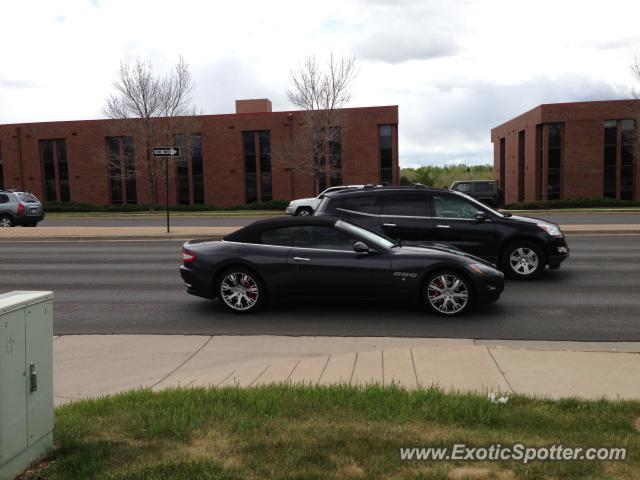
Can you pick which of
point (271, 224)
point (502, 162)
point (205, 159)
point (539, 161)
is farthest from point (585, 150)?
point (271, 224)

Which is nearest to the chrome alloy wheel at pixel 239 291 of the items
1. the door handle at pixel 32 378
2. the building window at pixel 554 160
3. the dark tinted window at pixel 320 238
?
the dark tinted window at pixel 320 238

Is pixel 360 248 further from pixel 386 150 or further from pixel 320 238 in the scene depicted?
pixel 386 150

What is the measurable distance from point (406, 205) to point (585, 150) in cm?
3926

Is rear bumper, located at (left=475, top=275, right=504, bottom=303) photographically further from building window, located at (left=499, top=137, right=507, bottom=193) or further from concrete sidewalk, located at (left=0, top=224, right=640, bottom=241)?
building window, located at (left=499, top=137, right=507, bottom=193)

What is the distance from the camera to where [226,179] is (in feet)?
163

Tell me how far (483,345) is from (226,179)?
145 feet

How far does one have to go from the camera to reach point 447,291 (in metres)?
8.34

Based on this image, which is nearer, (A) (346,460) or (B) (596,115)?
(A) (346,460)

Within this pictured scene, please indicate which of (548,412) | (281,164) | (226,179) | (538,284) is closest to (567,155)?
(281,164)

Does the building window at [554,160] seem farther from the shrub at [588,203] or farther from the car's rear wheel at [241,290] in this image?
the car's rear wheel at [241,290]

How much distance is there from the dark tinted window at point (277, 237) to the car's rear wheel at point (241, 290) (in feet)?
1.64

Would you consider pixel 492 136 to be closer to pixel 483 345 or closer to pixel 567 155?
pixel 567 155

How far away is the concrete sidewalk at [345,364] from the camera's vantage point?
17.7ft

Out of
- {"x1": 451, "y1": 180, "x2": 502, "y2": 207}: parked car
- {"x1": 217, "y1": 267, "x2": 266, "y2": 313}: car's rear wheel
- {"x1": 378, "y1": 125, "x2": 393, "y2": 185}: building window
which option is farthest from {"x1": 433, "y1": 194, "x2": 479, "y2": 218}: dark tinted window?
{"x1": 378, "y1": 125, "x2": 393, "y2": 185}: building window
